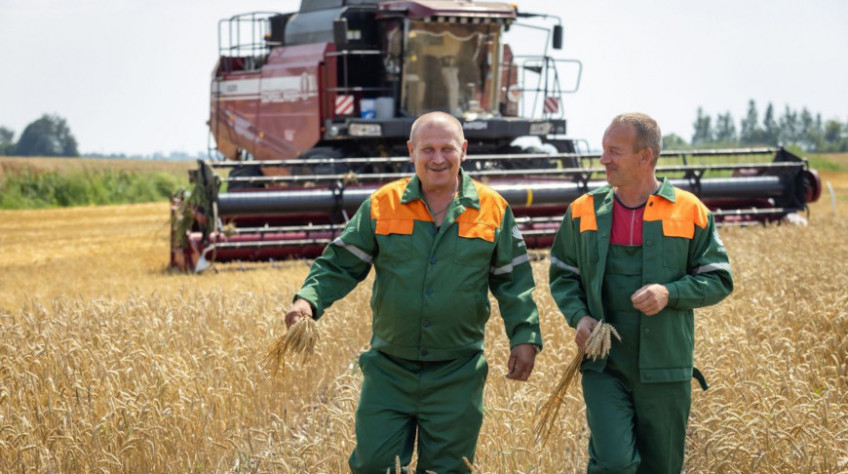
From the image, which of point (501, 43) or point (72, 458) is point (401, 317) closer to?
point (72, 458)

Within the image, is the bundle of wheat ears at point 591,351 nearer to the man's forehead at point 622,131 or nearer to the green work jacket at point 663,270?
the green work jacket at point 663,270

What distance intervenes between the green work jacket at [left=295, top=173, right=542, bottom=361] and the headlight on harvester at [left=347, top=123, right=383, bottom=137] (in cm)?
885

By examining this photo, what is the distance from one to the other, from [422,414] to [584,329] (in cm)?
61

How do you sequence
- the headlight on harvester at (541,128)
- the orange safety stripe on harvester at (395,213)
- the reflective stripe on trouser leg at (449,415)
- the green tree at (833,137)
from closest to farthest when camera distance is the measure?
the reflective stripe on trouser leg at (449,415) < the orange safety stripe on harvester at (395,213) < the headlight on harvester at (541,128) < the green tree at (833,137)

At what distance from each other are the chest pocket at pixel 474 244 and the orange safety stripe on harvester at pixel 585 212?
0.31 meters

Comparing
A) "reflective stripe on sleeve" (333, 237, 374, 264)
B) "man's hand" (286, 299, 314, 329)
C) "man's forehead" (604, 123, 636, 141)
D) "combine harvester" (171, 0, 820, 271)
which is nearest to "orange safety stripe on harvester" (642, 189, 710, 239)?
"man's forehead" (604, 123, 636, 141)

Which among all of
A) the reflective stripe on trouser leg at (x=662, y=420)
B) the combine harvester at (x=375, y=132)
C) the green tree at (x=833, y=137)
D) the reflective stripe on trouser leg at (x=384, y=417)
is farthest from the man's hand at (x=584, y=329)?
the green tree at (x=833, y=137)

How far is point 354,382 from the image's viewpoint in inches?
207

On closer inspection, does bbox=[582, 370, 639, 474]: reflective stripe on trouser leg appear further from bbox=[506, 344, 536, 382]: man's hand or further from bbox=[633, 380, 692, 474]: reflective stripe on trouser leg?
bbox=[506, 344, 536, 382]: man's hand

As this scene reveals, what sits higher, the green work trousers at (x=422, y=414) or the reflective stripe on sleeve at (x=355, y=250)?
the reflective stripe on sleeve at (x=355, y=250)

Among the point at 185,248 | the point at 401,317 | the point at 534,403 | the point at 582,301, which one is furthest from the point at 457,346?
the point at 185,248

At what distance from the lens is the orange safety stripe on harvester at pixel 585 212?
3619mm

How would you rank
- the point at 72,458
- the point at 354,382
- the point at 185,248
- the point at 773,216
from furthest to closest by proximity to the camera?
the point at 773,216 < the point at 185,248 < the point at 354,382 < the point at 72,458

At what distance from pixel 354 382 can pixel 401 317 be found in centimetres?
178
